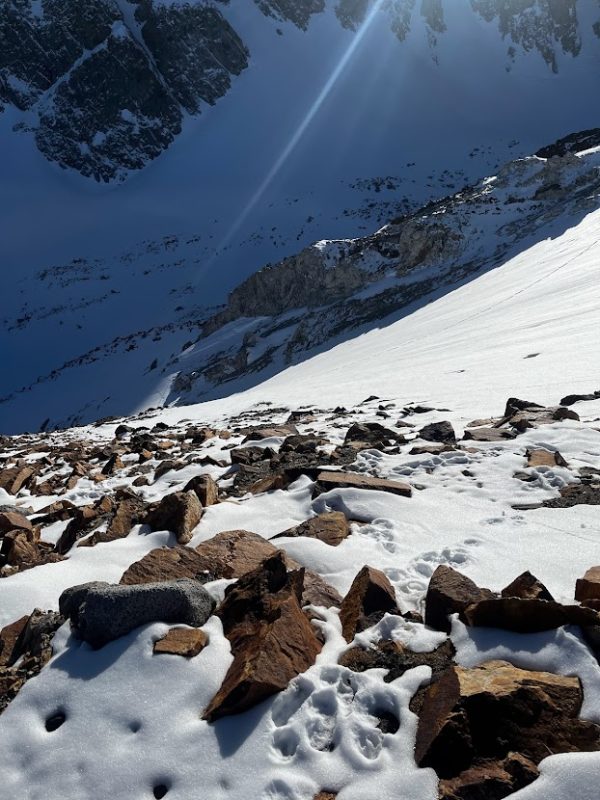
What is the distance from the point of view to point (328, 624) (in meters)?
2.99

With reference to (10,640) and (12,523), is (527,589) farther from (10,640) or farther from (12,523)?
(12,523)

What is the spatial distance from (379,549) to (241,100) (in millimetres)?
101534

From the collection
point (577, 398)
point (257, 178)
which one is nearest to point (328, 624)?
point (577, 398)

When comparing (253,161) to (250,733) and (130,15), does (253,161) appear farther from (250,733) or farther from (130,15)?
(250,733)

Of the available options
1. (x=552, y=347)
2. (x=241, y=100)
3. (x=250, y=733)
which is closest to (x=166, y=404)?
(x=552, y=347)

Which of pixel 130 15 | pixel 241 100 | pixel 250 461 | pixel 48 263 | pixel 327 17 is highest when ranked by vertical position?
pixel 130 15

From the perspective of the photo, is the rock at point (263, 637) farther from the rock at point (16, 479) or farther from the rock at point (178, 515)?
Result: the rock at point (16, 479)

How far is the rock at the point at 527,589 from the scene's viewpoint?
2795mm

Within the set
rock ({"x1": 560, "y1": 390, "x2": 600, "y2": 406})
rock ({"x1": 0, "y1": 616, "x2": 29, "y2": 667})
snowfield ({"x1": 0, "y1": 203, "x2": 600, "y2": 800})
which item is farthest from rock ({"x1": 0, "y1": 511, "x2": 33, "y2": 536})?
rock ({"x1": 560, "y1": 390, "x2": 600, "y2": 406})

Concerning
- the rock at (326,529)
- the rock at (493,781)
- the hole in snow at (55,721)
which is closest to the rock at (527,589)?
the rock at (493,781)

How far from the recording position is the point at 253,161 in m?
77.2

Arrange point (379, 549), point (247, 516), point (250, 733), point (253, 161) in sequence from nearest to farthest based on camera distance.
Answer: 1. point (250, 733)
2. point (379, 549)
3. point (247, 516)
4. point (253, 161)

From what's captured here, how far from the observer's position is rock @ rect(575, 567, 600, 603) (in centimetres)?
283

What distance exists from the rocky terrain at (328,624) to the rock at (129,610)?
11mm
